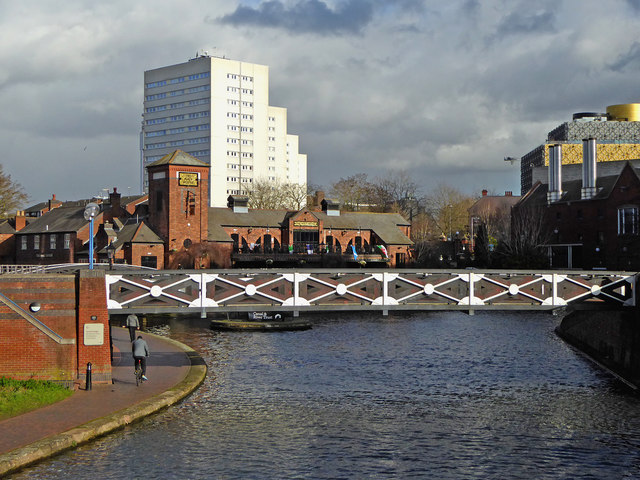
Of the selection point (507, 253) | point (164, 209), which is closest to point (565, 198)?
point (507, 253)

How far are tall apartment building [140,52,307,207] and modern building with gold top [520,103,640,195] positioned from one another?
2382 inches

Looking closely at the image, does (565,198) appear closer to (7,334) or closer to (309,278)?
(309,278)

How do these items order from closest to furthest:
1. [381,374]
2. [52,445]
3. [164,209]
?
[52,445], [381,374], [164,209]

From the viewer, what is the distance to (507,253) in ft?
263

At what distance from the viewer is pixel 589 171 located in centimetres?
7938

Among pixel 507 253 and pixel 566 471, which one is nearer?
pixel 566 471

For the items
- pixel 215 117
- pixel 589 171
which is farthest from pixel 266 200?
pixel 589 171

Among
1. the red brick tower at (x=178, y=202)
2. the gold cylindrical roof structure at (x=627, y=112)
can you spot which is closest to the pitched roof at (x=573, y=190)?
the red brick tower at (x=178, y=202)

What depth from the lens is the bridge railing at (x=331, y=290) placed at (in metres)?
29.0

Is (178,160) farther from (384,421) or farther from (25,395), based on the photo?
(384,421)

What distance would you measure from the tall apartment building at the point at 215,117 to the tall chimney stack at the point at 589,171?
9168 cm

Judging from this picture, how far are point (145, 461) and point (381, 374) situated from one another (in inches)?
636

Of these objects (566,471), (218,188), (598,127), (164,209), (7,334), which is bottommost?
(566,471)

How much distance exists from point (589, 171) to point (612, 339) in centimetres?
4577
